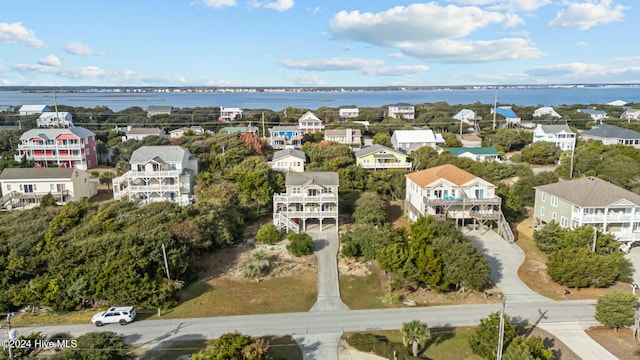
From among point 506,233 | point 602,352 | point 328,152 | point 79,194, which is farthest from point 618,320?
point 79,194

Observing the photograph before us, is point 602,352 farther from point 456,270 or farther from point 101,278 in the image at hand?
point 101,278

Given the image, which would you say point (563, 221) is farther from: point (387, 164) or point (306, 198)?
point (387, 164)

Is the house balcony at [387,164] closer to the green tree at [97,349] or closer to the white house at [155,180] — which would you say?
the white house at [155,180]

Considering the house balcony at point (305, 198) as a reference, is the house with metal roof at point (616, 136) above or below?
above

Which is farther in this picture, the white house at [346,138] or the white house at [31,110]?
the white house at [31,110]

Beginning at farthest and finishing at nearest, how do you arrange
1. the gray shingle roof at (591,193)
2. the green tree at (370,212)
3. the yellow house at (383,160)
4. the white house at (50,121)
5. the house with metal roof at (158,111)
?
the house with metal roof at (158,111) < the white house at (50,121) < the yellow house at (383,160) < the green tree at (370,212) < the gray shingle roof at (591,193)

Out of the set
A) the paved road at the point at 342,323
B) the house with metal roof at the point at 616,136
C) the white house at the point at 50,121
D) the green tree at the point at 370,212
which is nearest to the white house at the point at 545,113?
the house with metal roof at the point at 616,136

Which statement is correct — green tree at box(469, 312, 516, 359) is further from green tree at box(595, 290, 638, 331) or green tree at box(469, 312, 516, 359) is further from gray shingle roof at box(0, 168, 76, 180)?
gray shingle roof at box(0, 168, 76, 180)

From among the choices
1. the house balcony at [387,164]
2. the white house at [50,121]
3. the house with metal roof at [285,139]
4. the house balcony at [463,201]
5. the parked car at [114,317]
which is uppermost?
the white house at [50,121]
